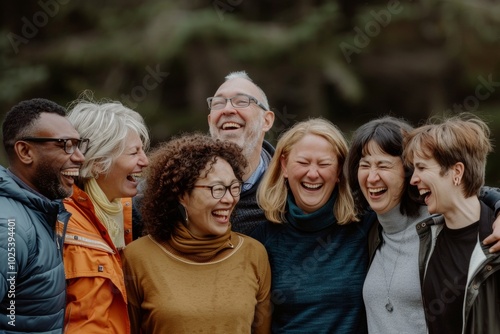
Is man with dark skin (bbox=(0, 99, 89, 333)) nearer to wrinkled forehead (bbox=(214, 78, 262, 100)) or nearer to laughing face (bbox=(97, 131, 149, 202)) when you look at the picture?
laughing face (bbox=(97, 131, 149, 202))

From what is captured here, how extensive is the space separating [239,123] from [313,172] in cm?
103

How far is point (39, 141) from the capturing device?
3.71m

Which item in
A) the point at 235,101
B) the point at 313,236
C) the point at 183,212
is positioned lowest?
the point at 313,236

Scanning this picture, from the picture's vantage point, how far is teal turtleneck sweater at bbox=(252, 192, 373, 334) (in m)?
4.21

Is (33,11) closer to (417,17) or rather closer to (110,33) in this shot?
(110,33)

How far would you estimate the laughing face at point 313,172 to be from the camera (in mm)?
4395

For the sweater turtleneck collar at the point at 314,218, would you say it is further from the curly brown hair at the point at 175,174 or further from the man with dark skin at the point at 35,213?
the man with dark skin at the point at 35,213

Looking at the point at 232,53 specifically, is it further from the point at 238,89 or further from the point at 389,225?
the point at 389,225

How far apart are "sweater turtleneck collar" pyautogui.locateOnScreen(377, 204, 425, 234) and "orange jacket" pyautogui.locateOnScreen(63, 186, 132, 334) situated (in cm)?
136

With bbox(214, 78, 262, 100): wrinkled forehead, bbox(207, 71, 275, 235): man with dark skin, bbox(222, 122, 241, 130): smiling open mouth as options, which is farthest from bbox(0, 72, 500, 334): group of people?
bbox(214, 78, 262, 100): wrinkled forehead

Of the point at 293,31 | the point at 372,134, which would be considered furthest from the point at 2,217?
the point at 293,31

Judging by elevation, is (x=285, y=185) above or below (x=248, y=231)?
above

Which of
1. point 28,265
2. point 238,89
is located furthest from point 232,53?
point 28,265

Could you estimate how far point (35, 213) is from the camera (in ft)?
11.9
